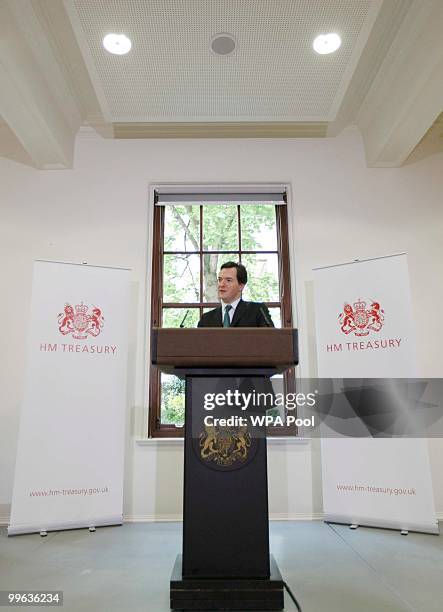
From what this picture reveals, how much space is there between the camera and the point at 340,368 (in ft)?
10.6

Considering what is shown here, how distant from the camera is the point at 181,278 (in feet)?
12.5

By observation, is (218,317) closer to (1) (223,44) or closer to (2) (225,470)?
(2) (225,470)

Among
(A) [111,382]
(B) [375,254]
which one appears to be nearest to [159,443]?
(A) [111,382]

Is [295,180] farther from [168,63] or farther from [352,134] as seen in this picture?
[168,63]

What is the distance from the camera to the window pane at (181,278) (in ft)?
12.4

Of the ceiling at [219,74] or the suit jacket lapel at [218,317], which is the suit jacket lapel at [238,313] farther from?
the ceiling at [219,74]

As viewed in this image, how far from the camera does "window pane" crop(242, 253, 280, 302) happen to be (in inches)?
149

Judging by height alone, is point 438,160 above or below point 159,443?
above

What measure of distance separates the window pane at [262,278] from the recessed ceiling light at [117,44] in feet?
5.74

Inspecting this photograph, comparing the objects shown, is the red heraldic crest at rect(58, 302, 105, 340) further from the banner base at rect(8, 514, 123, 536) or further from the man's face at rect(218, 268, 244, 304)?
the banner base at rect(8, 514, 123, 536)

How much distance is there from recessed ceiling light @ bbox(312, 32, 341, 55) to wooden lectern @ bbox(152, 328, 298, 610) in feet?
7.31

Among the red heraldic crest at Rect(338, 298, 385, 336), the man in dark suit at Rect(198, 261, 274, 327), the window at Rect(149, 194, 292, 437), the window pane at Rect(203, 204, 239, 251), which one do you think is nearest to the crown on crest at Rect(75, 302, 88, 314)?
the window at Rect(149, 194, 292, 437)

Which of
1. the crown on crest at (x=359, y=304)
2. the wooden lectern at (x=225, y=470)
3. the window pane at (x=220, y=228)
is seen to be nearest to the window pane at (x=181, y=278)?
the window pane at (x=220, y=228)

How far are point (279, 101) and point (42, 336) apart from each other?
246 centimetres
